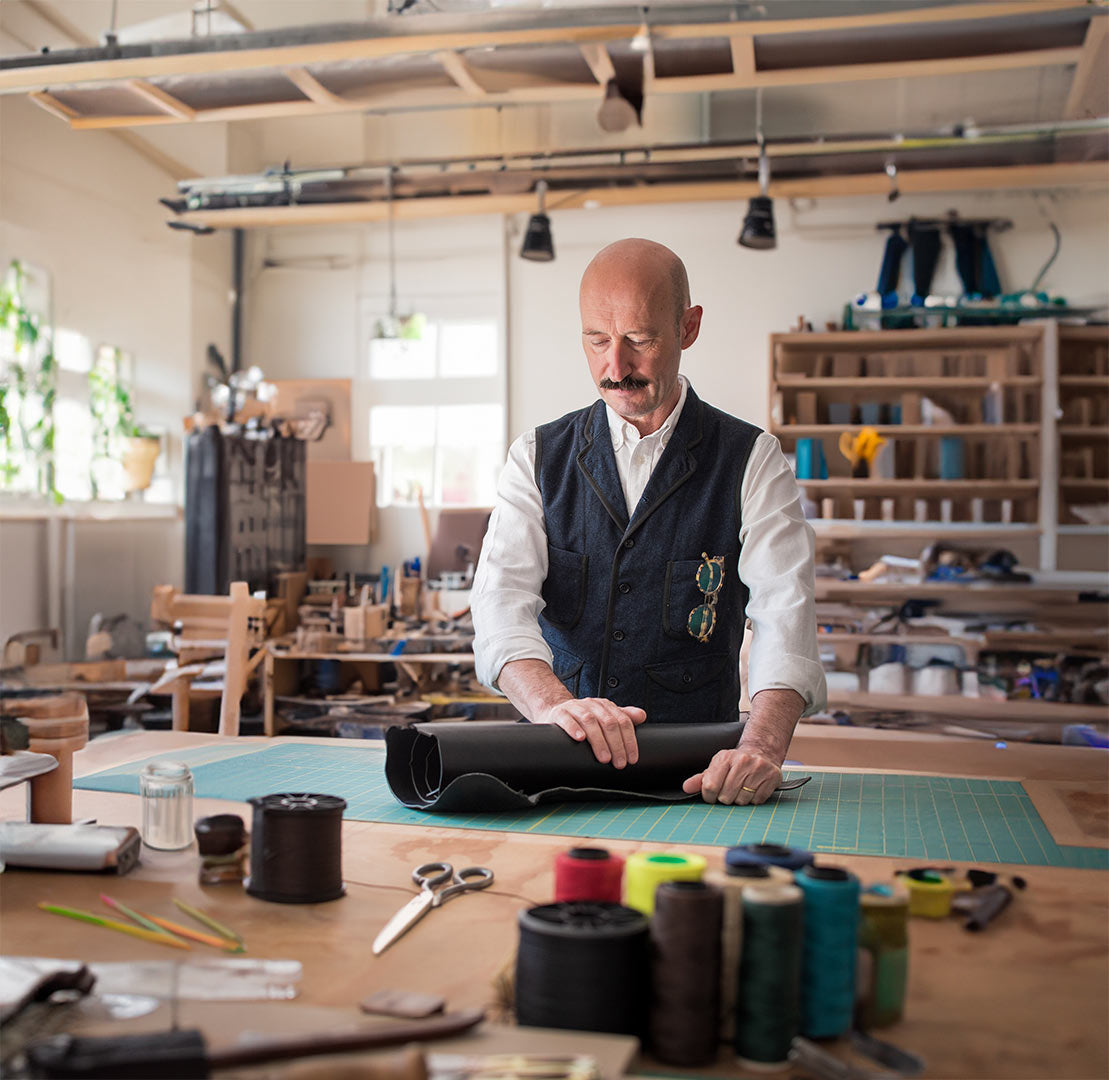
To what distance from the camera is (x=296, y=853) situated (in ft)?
3.90

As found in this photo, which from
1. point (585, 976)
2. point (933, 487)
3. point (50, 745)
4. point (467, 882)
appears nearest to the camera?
point (585, 976)

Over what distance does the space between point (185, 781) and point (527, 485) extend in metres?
0.92

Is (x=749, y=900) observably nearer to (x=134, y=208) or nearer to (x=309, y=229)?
(x=134, y=208)

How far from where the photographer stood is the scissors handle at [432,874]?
123 centimetres

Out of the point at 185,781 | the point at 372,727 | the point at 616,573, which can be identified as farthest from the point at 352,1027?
the point at 372,727

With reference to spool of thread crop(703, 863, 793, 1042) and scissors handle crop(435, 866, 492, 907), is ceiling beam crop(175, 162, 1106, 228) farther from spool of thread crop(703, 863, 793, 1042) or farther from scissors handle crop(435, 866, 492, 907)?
spool of thread crop(703, 863, 793, 1042)

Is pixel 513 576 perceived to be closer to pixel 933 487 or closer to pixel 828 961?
pixel 828 961

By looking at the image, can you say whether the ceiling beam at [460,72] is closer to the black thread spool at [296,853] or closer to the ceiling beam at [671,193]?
the ceiling beam at [671,193]

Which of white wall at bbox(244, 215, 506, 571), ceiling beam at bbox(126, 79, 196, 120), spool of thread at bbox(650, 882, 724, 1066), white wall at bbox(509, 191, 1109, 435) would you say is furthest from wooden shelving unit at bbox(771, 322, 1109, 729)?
spool of thread at bbox(650, 882, 724, 1066)

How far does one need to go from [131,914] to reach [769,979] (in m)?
0.66

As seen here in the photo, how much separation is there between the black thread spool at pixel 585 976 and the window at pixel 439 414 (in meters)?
6.58

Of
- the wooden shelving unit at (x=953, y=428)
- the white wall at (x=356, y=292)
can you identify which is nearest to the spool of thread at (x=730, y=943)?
the wooden shelving unit at (x=953, y=428)

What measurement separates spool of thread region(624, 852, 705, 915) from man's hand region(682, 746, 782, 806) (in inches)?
25.3

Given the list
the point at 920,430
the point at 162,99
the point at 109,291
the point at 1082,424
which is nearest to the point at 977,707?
the point at 920,430
